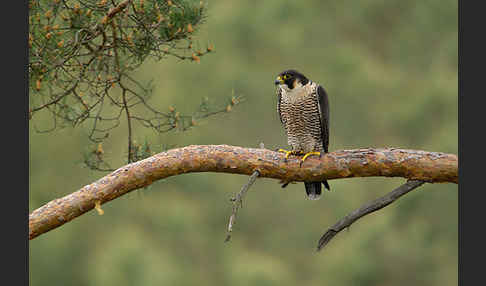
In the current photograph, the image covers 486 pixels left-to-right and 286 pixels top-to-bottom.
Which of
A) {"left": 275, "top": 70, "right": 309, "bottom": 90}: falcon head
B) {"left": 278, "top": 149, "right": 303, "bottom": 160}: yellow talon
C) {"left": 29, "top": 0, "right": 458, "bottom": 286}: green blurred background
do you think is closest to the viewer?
{"left": 278, "top": 149, "right": 303, "bottom": 160}: yellow talon

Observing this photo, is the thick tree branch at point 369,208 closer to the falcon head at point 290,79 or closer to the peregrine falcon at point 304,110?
the peregrine falcon at point 304,110

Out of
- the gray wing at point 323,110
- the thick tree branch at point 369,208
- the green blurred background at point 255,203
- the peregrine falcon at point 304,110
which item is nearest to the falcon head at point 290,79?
the peregrine falcon at point 304,110

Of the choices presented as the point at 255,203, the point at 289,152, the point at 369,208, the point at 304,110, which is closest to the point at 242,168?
the point at 289,152

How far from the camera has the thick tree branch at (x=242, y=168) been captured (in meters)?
2.75

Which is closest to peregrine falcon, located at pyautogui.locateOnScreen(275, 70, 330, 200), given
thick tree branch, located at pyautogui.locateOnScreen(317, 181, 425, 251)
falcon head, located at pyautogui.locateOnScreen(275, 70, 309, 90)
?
falcon head, located at pyautogui.locateOnScreen(275, 70, 309, 90)

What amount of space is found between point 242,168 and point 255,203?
13566 mm

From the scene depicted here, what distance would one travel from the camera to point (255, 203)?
645 inches

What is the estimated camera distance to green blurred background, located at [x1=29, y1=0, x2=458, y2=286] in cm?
1523

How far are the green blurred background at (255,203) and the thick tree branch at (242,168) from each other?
10849 millimetres

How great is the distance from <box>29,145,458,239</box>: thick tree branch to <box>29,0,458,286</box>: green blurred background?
35.6 ft

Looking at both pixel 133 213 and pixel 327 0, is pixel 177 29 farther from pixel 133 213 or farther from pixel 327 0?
pixel 327 0

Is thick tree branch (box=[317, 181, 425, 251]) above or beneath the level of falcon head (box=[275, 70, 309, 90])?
beneath

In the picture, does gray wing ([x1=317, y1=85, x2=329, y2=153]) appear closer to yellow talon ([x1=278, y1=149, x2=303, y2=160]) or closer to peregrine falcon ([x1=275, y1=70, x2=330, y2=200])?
peregrine falcon ([x1=275, y1=70, x2=330, y2=200])

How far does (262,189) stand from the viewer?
16188 mm
